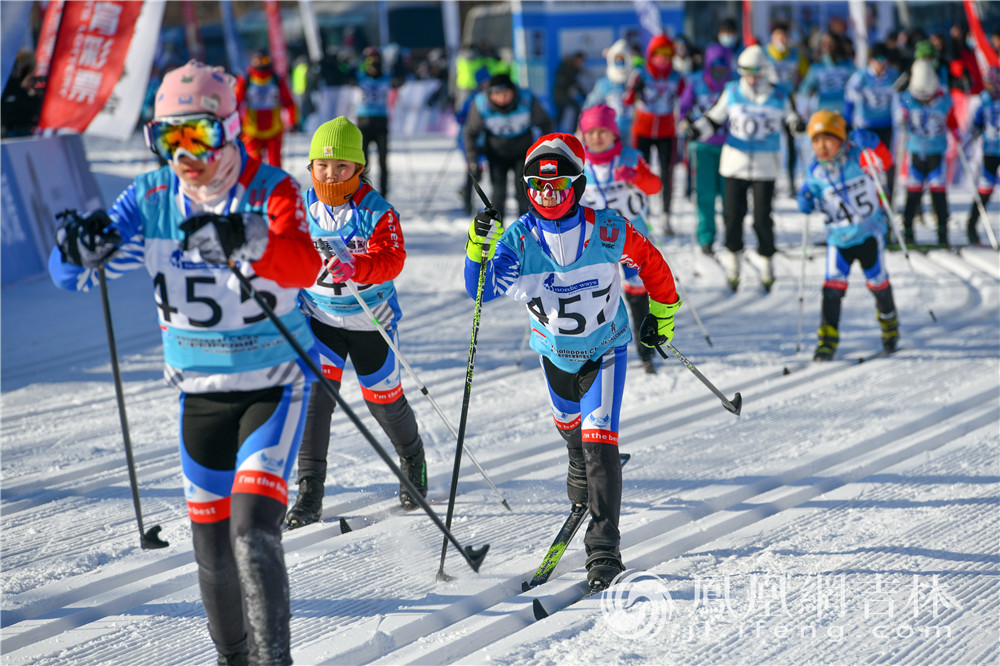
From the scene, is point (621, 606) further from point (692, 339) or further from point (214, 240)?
point (692, 339)

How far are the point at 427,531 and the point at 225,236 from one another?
221 cm

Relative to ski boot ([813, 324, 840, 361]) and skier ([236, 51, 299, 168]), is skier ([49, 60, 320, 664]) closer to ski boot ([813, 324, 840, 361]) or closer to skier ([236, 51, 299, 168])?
ski boot ([813, 324, 840, 361])

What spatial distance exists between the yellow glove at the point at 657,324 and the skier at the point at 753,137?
491 cm

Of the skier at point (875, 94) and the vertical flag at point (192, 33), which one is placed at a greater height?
the vertical flag at point (192, 33)

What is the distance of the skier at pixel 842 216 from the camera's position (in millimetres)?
6652

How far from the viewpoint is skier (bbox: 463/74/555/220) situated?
10.0 meters

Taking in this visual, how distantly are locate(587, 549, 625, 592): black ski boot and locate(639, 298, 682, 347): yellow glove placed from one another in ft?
2.92

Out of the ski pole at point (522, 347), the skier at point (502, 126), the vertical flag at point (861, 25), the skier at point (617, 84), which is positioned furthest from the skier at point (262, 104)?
the vertical flag at point (861, 25)

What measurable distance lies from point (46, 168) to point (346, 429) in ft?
19.4

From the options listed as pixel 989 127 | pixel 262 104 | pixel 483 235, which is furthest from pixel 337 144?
pixel 262 104

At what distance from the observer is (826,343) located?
6.90m

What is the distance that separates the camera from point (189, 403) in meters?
2.99

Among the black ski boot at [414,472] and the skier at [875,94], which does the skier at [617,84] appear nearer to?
the skier at [875,94]

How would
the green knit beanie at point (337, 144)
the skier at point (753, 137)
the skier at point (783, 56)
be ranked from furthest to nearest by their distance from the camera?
the skier at point (783, 56) → the skier at point (753, 137) → the green knit beanie at point (337, 144)
